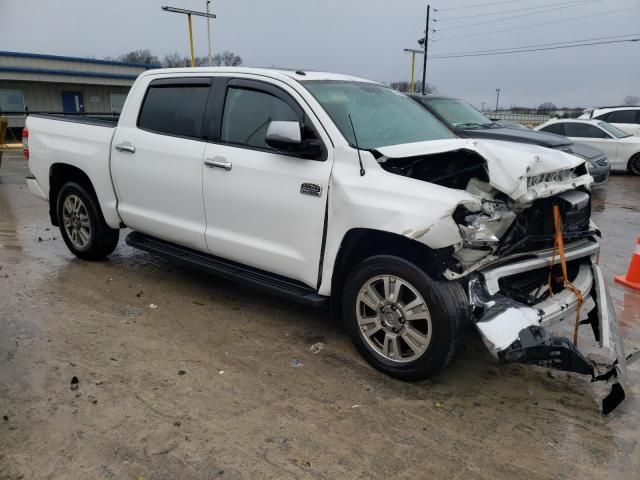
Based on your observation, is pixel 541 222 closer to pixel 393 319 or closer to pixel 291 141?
pixel 393 319

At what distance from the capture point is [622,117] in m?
15.9

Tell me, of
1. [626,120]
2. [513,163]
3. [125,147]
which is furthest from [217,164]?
[626,120]

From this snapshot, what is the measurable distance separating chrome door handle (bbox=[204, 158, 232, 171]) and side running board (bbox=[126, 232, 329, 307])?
0.82 meters

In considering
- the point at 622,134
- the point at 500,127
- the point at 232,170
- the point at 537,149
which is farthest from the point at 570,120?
the point at 232,170

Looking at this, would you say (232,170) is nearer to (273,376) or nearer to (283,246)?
(283,246)

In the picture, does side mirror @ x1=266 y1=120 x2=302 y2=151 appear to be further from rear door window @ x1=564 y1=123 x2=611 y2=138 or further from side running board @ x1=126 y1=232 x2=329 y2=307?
rear door window @ x1=564 y1=123 x2=611 y2=138

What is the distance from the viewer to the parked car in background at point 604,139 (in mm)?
13812

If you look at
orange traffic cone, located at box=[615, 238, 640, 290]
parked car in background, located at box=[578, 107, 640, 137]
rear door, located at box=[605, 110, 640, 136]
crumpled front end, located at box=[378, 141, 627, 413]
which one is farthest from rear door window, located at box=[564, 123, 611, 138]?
crumpled front end, located at box=[378, 141, 627, 413]

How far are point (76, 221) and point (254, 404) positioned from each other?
11.9 ft

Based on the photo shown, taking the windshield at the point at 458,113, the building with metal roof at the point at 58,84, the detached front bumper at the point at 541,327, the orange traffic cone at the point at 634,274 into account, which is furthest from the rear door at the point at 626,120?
the building with metal roof at the point at 58,84

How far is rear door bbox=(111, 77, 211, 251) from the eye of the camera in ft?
15.1

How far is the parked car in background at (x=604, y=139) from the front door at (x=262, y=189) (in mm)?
11518

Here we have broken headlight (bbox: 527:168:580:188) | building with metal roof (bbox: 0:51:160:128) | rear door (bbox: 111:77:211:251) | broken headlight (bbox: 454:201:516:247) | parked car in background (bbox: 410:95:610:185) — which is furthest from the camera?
building with metal roof (bbox: 0:51:160:128)

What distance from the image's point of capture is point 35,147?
6.06 metres
